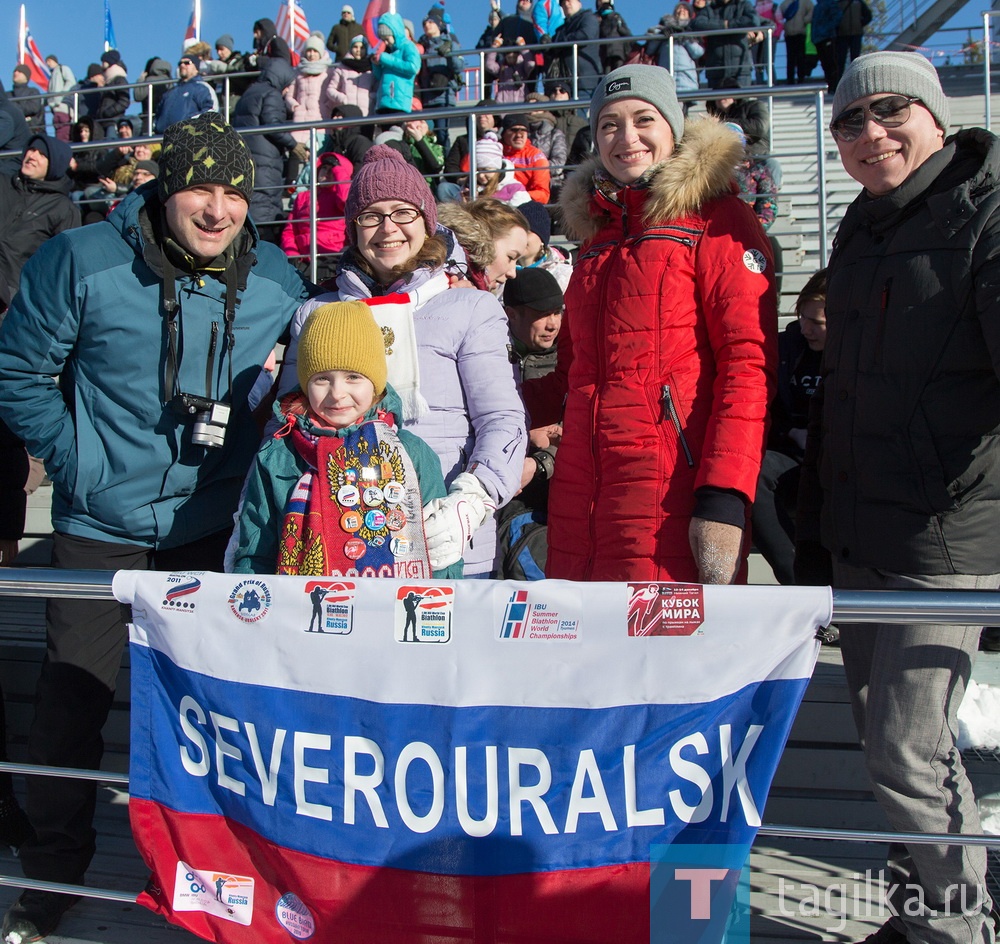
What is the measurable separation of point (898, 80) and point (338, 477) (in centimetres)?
162

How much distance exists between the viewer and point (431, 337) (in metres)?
2.65

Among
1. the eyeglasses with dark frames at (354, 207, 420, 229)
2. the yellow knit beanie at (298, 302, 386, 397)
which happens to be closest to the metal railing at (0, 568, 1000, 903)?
the yellow knit beanie at (298, 302, 386, 397)

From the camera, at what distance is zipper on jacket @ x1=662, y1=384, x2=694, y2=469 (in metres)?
2.28

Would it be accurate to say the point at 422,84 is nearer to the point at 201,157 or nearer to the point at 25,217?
the point at 25,217

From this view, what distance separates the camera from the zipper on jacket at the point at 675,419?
2277mm

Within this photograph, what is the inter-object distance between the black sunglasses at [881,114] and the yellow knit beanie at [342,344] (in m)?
1.23

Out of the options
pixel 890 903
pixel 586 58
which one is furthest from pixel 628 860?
pixel 586 58

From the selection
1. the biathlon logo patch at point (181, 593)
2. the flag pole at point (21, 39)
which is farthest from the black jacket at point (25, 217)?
the flag pole at point (21, 39)

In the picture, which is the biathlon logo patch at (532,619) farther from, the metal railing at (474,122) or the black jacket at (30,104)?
the black jacket at (30,104)

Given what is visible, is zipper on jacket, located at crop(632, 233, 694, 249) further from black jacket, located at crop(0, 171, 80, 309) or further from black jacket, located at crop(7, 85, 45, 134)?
black jacket, located at crop(7, 85, 45, 134)

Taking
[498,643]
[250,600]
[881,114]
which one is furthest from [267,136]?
[498,643]

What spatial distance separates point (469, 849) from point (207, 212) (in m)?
1.87

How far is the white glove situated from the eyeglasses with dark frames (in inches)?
31.5

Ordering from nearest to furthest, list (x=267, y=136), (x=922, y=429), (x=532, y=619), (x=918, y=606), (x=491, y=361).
A: (x=918, y=606), (x=532, y=619), (x=922, y=429), (x=491, y=361), (x=267, y=136)
